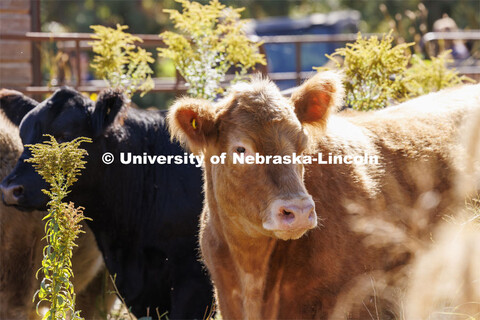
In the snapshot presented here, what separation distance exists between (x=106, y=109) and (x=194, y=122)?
4.44 feet

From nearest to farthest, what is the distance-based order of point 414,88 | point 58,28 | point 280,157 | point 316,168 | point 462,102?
point 280,157 → point 316,168 → point 462,102 → point 414,88 → point 58,28

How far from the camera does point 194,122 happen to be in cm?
387

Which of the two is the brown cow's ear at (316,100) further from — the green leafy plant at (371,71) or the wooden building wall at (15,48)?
the wooden building wall at (15,48)

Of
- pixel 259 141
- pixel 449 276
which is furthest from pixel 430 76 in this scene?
pixel 259 141

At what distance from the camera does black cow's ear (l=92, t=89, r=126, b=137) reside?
16.4 feet

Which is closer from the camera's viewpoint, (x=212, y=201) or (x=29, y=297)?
(x=212, y=201)

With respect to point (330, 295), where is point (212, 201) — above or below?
above

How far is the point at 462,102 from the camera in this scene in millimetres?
4652

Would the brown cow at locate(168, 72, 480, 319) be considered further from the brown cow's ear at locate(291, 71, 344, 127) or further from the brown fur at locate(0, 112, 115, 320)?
the brown fur at locate(0, 112, 115, 320)

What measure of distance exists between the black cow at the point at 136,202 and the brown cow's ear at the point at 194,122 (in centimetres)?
123

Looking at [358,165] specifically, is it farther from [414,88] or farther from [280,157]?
[414,88]

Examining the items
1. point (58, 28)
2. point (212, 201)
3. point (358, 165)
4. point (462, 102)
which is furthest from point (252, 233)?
point (58, 28)

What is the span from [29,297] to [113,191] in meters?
1.00

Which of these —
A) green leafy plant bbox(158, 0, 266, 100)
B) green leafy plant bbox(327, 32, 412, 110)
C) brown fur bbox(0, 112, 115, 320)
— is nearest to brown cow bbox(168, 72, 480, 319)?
green leafy plant bbox(327, 32, 412, 110)
